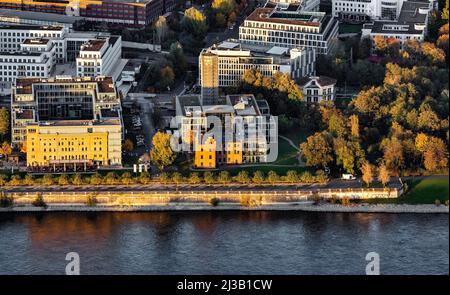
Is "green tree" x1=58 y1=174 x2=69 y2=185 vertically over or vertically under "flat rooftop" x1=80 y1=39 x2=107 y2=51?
under

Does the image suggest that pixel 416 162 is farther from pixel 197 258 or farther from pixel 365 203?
pixel 197 258

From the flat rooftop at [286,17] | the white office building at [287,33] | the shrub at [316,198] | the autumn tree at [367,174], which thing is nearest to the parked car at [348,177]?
the autumn tree at [367,174]

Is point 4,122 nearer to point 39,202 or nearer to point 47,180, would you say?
point 47,180

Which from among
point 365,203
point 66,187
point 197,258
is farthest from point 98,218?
point 365,203

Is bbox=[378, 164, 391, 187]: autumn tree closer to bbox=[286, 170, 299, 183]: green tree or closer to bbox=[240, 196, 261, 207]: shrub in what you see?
bbox=[286, 170, 299, 183]: green tree

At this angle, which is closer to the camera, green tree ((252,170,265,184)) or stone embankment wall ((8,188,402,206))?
stone embankment wall ((8,188,402,206))

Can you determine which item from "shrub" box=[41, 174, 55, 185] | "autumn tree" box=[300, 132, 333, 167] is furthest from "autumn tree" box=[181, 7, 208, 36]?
"shrub" box=[41, 174, 55, 185]

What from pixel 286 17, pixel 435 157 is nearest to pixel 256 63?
pixel 286 17
